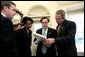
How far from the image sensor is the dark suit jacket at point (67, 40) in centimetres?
251

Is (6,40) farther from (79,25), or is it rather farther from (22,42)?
(79,25)

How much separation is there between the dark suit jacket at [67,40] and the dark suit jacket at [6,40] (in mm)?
1128

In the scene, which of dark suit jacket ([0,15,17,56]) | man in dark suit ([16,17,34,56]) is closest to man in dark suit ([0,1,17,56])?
dark suit jacket ([0,15,17,56])

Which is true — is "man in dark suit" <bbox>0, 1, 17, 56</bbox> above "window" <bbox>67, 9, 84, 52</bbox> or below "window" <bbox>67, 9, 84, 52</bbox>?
above

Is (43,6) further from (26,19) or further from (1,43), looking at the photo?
(1,43)

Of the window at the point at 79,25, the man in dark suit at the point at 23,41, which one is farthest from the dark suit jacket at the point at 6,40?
the window at the point at 79,25

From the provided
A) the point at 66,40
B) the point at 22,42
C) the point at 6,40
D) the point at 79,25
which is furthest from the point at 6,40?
the point at 79,25

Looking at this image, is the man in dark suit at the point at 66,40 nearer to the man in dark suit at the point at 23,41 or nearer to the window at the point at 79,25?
the man in dark suit at the point at 23,41

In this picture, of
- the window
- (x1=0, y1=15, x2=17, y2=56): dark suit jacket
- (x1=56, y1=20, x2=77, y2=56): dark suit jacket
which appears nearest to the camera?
(x1=0, y1=15, x2=17, y2=56): dark suit jacket

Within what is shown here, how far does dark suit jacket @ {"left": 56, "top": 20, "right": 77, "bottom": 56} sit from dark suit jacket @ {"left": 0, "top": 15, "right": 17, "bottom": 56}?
1.13 m

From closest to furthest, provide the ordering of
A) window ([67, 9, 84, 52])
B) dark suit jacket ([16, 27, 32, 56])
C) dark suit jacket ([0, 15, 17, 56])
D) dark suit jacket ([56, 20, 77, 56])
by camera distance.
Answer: dark suit jacket ([0, 15, 17, 56]) < dark suit jacket ([56, 20, 77, 56]) < dark suit jacket ([16, 27, 32, 56]) < window ([67, 9, 84, 52])

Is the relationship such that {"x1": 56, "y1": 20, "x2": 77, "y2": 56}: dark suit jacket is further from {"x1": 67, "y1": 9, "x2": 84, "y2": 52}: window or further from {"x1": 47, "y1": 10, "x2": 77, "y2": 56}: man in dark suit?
{"x1": 67, "y1": 9, "x2": 84, "y2": 52}: window

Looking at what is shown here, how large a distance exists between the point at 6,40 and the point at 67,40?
4.03 feet

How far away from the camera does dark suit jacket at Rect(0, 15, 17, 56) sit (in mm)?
1458
